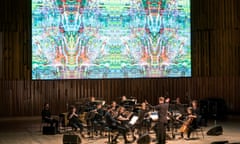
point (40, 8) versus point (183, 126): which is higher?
point (40, 8)

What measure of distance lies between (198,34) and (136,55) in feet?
12.0

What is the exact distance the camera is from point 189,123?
15.3 m

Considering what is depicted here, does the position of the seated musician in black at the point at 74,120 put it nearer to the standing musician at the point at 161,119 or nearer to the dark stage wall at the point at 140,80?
the standing musician at the point at 161,119

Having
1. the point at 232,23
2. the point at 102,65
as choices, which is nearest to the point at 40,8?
the point at 102,65

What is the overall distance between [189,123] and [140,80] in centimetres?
849

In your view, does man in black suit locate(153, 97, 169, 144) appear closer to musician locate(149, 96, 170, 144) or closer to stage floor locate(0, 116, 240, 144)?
musician locate(149, 96, 170, 144)

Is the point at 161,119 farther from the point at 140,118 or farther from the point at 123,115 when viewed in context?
the point at 123,115

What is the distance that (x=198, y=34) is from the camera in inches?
965

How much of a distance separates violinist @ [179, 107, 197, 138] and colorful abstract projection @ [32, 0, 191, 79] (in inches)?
316

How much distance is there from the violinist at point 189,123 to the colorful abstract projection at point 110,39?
8.04 m

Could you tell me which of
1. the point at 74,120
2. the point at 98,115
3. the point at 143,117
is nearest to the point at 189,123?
the point at 143,117

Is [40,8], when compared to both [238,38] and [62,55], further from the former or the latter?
[238,38]

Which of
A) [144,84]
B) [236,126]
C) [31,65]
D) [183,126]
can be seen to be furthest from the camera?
[144,84]

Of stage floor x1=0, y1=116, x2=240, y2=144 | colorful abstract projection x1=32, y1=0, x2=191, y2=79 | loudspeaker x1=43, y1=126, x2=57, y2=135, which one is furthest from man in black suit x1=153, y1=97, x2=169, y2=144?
colorful abstract projection x1=32, y1=0, x2=191, y2=79
